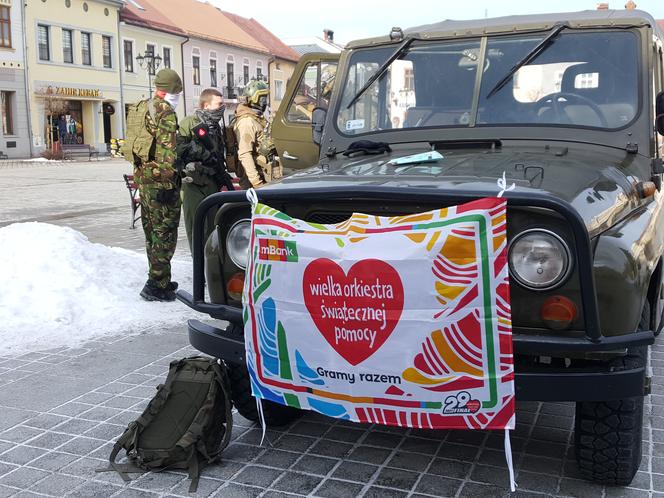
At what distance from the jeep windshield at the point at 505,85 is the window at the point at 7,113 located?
37012mm

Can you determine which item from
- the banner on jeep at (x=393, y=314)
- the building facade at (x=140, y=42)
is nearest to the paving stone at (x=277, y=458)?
the banner on jeep at (x=393, y=314)

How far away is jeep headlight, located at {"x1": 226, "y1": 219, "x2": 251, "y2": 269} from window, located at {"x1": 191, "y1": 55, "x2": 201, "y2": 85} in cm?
5069

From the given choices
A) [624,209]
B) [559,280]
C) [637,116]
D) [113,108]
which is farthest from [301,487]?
[113,108]

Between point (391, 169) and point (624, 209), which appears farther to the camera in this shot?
→ point (391, 169)

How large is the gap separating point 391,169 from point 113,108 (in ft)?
144

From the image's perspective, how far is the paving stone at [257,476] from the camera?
340 cm

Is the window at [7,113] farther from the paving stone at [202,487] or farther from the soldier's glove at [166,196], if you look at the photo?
the paving stone at [202,487]

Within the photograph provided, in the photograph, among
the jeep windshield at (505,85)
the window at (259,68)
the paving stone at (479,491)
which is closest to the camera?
the paving stone at (479,491)

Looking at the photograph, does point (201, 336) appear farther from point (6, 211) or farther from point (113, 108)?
point (113, 108)

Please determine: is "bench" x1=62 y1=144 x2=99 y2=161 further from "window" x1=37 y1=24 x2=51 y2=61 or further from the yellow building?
"window" x1=37 y1=24 x2=51 y2=61

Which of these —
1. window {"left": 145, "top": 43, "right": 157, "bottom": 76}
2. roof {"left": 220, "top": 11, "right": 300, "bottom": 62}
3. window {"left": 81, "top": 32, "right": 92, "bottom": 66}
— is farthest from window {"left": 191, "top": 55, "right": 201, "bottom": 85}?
window {"left": 81, "top": 32, "right": 92, "bottom": 66}

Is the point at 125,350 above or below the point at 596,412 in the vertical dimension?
below

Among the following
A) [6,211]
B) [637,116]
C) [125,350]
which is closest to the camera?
[637,116]

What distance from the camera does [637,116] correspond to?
4105mm
